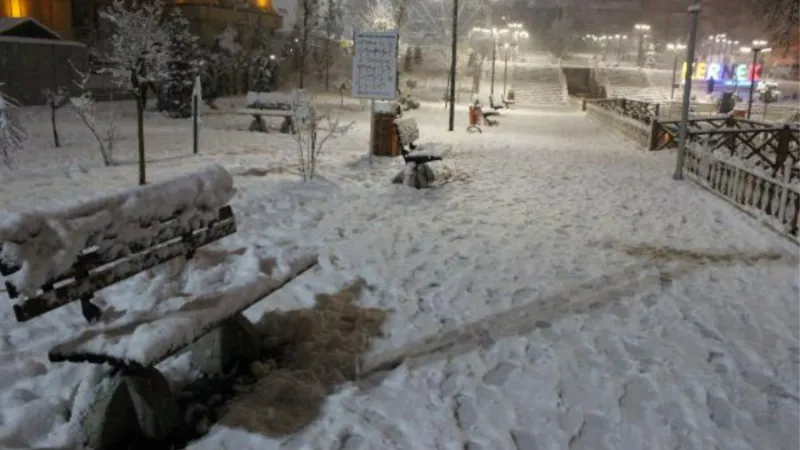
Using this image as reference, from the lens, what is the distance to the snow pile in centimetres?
314

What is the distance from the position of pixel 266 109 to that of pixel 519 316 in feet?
53.8

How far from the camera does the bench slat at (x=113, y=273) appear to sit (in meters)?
3.17

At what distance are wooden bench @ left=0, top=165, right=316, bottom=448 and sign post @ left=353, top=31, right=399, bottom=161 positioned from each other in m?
8.86

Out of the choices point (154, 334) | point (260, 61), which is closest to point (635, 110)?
point (154, 334)

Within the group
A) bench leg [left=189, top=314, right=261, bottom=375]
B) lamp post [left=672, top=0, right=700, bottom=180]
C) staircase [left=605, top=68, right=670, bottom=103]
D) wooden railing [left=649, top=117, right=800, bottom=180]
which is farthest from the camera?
staircase [left=605, top=68, right=670, bottom=103]

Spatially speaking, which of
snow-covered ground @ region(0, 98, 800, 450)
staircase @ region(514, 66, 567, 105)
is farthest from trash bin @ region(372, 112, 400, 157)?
staircase @ region(514, 66, 567, 105)

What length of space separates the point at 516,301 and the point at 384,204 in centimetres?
408

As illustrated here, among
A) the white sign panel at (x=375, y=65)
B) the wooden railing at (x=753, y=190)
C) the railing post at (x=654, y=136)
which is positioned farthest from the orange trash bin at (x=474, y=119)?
the wooden railing at (x=753, y=190)

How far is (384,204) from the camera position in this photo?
934 cm

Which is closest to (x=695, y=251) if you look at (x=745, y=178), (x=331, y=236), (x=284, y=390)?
(x=745, y=178)

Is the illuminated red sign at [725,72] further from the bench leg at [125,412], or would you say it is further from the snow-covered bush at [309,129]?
the bench leg at [125,412]

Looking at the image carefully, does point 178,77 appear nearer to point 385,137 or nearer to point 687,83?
point 385,137

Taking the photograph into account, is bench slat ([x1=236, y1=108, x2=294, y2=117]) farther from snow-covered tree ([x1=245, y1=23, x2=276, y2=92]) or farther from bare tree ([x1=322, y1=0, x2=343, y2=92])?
bare tree ([x1=322, y1=0, x2=343, y2=92])

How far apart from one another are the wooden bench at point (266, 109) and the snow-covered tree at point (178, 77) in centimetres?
552
